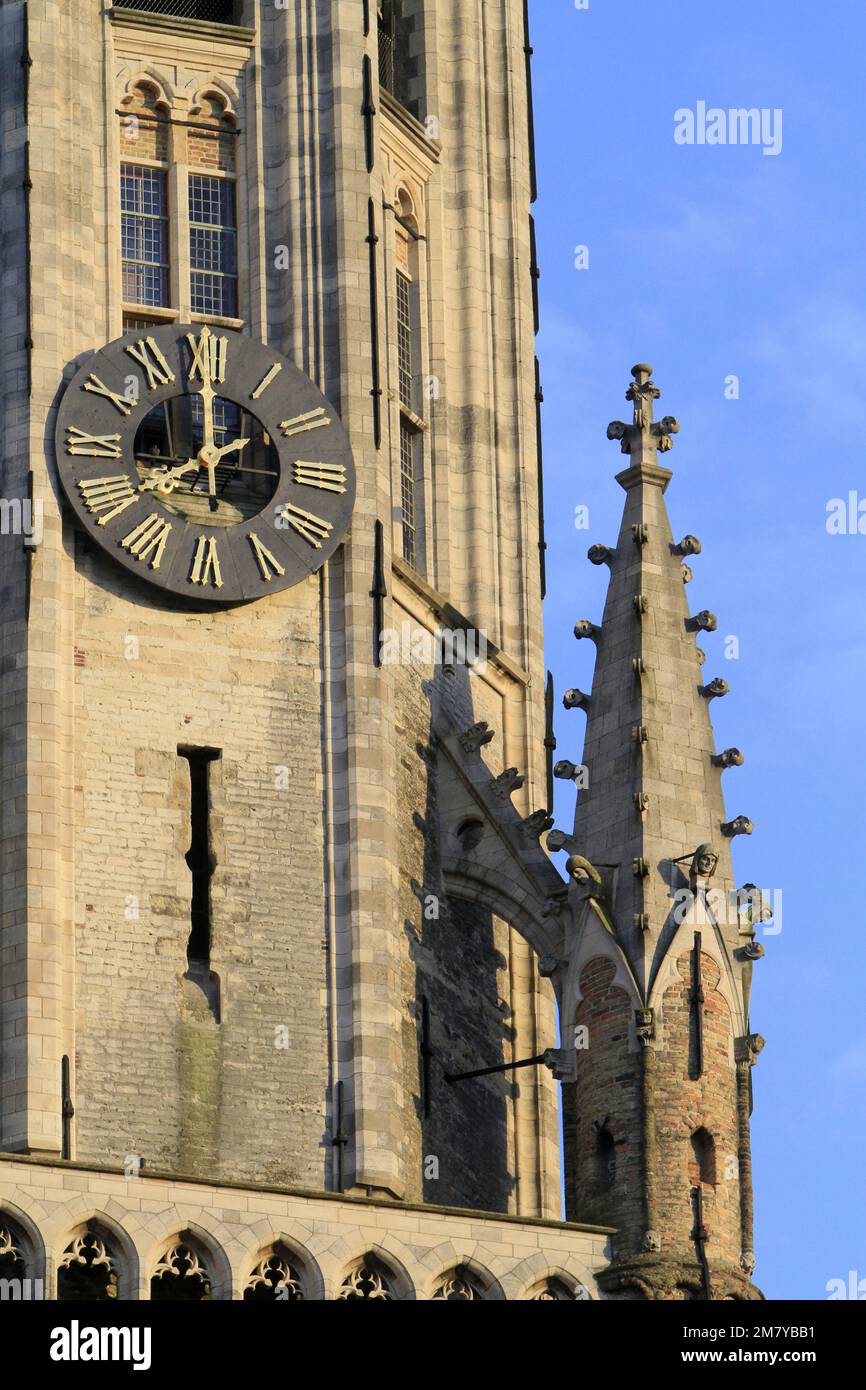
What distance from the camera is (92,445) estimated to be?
72.4 m

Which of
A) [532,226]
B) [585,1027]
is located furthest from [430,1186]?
[532,226]

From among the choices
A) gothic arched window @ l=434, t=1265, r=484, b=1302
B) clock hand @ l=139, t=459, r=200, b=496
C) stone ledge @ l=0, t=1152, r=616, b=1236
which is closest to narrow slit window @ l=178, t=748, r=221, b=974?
clock hand @ l=139, t=459, r=200, b=496

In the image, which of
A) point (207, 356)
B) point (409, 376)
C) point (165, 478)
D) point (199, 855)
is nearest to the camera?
point (199, 855)

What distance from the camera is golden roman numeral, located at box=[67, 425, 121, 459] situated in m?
72.3

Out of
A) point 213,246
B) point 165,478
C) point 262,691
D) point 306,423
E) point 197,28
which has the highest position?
point 197,28

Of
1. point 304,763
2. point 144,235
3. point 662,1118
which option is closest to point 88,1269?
point 662,1118

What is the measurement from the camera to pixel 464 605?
7656 centimetres

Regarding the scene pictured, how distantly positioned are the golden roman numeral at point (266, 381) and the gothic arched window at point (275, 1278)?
10558 millimetres

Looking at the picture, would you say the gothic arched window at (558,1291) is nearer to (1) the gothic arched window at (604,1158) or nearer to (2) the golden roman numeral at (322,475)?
(1) the gothic arched window at (604,1158)

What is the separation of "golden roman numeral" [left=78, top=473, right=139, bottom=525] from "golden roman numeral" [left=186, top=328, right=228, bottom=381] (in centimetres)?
159

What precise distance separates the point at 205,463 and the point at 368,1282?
33.1 feet

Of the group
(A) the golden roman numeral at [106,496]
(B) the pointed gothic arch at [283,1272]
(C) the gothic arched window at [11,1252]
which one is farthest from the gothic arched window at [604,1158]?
(A) the golden roman numeral at [106,496]

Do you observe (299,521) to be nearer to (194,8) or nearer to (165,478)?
(165,478)
